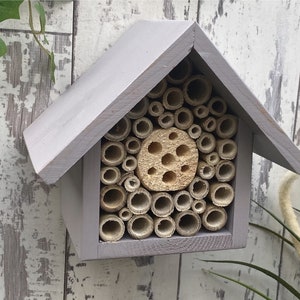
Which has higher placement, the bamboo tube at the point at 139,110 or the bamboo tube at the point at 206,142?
the bamboo tube at the point at 139,110

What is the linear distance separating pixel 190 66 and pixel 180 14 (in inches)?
7.3

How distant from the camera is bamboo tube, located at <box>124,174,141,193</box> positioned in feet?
1.82

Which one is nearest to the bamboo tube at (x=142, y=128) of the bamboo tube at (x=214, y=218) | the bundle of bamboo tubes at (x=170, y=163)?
the bundle of bamboo tubes at (x=170, y=163)

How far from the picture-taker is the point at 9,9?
2.04ft

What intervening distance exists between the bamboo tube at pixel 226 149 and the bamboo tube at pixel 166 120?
60 millimetres

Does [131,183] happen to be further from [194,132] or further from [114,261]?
[114,261]

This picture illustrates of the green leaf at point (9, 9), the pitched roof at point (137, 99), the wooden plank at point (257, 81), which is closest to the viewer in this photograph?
the pitched roof at point (137, 99)

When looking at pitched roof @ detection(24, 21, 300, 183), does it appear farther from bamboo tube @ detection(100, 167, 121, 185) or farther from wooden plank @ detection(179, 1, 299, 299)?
wooden plank @ detection(179, 1, 299, 299)

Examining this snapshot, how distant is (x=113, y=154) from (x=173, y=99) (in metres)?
0.09

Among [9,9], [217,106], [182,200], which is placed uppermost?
[9,9]

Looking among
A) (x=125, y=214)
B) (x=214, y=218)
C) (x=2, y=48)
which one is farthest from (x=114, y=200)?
(x=2, y=48)

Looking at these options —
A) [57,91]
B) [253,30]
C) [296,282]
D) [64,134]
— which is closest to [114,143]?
[64,134]

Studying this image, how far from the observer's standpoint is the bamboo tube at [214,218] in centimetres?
59

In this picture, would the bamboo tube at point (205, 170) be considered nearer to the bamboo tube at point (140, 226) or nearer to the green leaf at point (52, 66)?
the bamboo tube at point (140, 226)
